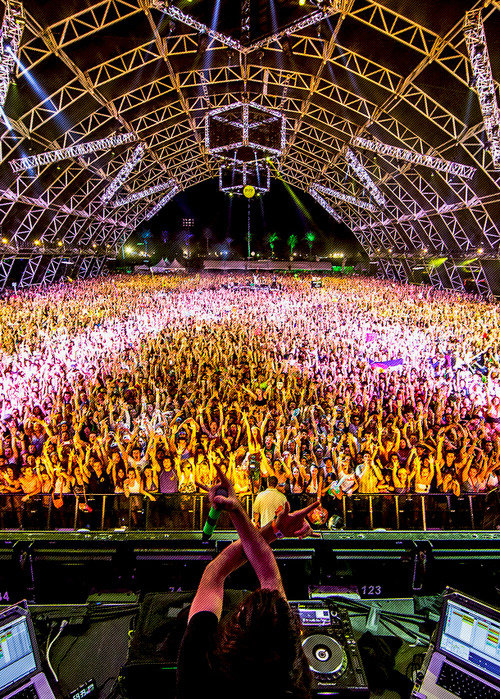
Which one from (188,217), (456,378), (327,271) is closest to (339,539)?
(456,378)

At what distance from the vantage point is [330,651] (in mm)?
2014

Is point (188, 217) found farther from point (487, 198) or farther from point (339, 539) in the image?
point (339, 539)

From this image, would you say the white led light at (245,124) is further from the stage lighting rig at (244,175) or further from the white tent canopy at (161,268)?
the white tent canopy at (161,268)

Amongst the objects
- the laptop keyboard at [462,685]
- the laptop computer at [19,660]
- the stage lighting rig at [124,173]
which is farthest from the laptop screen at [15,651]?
the stage lighting rig at [124,173]

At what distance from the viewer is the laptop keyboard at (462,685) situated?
197 cm

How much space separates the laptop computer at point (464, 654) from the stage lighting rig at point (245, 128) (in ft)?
61.9

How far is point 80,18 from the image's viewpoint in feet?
37.2

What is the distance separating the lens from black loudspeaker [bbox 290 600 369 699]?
1.86 meters

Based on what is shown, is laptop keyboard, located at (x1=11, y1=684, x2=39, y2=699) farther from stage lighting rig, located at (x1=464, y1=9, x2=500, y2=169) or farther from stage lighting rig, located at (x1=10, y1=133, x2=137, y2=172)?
stage lighting rig, located at (x1=10, y1=133, x2=137, y2=172)

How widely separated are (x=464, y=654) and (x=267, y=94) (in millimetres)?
19123

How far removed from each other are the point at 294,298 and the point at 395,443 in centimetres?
1623

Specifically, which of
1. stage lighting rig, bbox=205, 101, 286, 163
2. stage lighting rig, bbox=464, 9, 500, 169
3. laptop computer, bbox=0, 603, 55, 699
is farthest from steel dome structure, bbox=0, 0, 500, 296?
laptop computer, bbox=0, 603, 55, 699

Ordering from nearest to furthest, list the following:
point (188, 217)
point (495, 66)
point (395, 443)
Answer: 1. point (395, 443)
2. point (495, 66)
3. point (188, 217)

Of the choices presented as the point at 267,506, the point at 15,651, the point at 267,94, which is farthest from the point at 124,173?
the point at 15,651
